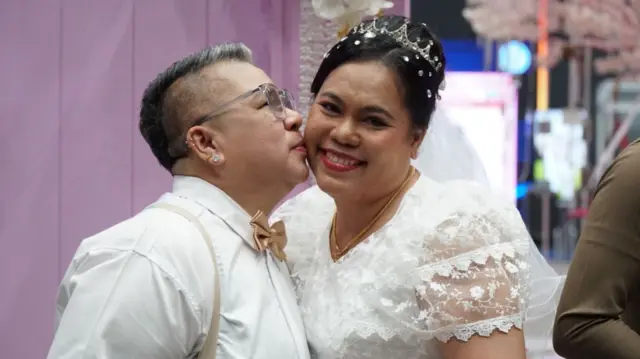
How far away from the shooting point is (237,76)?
68.0 inches

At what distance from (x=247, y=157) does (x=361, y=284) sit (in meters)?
0.34

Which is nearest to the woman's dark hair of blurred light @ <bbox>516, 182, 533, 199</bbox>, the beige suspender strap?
the beige suspender strap

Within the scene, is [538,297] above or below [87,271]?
below

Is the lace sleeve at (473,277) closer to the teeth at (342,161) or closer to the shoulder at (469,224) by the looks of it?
the shoulder at (469,224)

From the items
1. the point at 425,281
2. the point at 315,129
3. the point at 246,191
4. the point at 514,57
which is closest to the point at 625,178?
the point at 425,281

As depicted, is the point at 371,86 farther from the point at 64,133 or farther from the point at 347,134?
the point at 64,133

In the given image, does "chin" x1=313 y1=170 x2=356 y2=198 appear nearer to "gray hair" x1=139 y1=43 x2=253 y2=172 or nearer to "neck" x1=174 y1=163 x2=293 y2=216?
"neck" x1=174 y1=163 x2=293 y2=216

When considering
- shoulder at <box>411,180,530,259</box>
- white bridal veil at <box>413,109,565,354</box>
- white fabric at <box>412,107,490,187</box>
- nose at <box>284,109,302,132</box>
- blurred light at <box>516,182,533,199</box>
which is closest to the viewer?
shoulder at <box>411,180,530,259</box>

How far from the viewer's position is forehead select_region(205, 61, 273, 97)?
171 centimetres

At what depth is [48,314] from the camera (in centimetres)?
248

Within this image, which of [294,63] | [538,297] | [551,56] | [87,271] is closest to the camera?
[87,271]

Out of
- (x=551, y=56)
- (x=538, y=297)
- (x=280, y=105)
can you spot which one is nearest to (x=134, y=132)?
(x=280, y=105)

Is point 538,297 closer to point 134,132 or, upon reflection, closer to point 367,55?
point 367,55

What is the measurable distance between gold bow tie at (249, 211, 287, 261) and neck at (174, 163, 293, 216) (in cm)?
3
